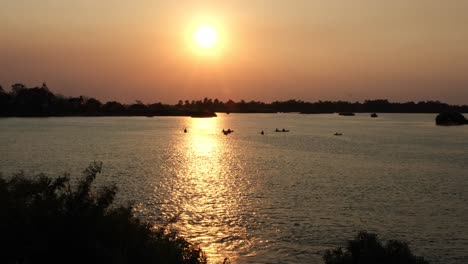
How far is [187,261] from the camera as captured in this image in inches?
738

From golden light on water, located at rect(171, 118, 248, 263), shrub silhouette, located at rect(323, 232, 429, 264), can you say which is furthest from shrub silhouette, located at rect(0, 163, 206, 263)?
golden light on water, located at rect(171, 118, 248, 263)

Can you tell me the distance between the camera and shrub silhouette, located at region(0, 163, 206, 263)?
15.8 metres

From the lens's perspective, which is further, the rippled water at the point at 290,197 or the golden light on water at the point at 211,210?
the rippled water at the point at 290,197

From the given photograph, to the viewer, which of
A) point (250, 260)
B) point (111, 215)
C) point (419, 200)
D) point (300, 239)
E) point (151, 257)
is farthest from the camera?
point (419, 200)

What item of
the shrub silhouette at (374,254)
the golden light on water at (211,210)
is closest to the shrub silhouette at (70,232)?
the shrub silhouette at (374,254)

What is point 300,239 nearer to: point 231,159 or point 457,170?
point 457,170

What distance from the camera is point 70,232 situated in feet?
54.1

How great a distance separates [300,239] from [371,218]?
8.68 meters

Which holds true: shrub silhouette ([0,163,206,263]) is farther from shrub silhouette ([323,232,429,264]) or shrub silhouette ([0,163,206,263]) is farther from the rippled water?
the rippled water

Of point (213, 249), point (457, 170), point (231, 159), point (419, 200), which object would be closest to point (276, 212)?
point (213, 249)

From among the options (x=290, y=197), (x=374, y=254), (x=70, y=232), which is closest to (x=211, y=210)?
(x=290, y=197)

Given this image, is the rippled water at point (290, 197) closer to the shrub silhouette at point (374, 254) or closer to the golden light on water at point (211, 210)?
the golden light on water at point (211, 210)

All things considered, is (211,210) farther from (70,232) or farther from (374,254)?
(70,232)

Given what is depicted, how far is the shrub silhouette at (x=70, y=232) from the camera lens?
51.9 ft
